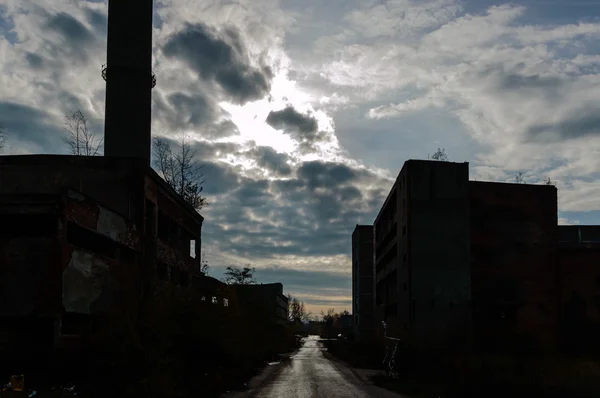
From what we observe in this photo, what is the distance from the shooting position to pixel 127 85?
133 feet

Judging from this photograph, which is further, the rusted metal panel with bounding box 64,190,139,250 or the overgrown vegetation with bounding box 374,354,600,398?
the rusted metal panel with bounding box 64,190,139,250

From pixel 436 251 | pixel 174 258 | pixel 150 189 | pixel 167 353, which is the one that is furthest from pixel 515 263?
pixel 167 353

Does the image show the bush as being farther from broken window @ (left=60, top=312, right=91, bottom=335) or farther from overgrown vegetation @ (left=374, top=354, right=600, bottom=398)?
overgrown vegetation @ (left=374, top=354, right=600, bottom=398)

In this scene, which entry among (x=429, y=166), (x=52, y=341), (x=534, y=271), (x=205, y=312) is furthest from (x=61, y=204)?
(x=534, y=271)

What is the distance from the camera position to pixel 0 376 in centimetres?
2277

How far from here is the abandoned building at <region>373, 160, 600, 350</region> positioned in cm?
4456

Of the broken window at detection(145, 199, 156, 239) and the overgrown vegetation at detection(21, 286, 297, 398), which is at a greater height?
the broken window at detection(145, 199, 156, 239)

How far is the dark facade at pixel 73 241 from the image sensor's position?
2311 centimetres

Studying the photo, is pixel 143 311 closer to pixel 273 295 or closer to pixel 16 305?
pixel 16 305

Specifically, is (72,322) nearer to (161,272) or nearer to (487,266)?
(161,272)

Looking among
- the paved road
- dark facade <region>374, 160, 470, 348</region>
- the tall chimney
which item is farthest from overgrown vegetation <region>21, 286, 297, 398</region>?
dark facade <region>374, 160, 470, 348</region>

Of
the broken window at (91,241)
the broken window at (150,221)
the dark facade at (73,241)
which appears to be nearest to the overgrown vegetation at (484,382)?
the dark facade at (73,241)

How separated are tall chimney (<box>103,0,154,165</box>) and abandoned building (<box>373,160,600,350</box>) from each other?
19.3 meters

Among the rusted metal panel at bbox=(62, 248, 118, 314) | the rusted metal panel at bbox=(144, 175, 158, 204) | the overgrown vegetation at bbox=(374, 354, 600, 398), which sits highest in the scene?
the rusted metal panel at bbox=(144, 175, 158, 204)
